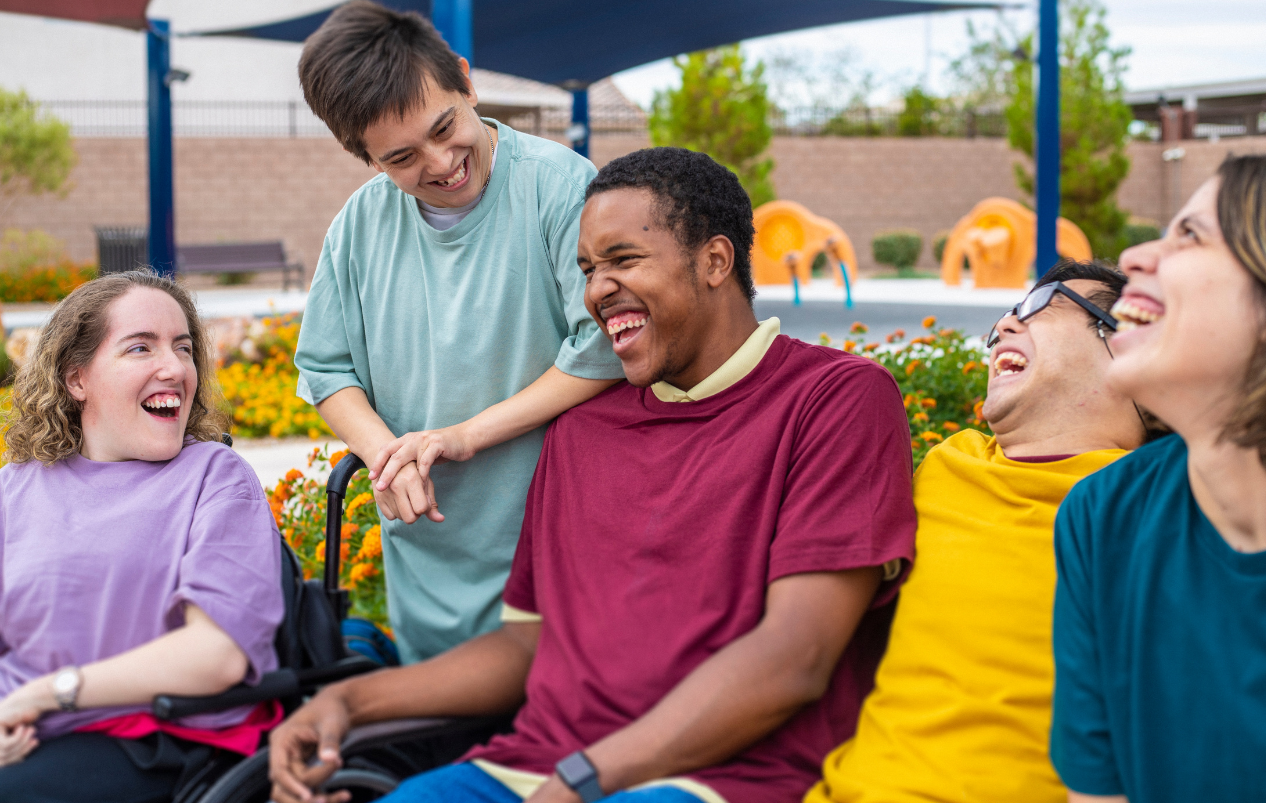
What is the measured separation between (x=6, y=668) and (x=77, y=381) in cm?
57

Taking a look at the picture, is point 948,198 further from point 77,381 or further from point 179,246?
point 77,381

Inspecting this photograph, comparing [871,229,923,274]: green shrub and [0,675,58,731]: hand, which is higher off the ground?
[871,229,923,274]: green shrub

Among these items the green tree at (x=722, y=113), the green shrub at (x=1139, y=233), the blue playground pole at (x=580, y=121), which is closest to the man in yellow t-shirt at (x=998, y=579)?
the blue playground pole at (x=580, y=121)

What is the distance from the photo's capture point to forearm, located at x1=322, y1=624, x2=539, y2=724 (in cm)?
200

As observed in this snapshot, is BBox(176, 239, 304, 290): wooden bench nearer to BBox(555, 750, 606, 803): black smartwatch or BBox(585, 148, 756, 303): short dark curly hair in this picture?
BBox(585, 148, 756, 303): short dark curly hair

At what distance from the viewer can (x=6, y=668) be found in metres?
2.05

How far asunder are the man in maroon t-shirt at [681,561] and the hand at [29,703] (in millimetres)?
426

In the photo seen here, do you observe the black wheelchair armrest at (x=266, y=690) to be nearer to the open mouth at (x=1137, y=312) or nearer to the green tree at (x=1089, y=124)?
the open mouth at (x=1137, y=312)

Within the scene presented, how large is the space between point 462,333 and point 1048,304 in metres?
1.18

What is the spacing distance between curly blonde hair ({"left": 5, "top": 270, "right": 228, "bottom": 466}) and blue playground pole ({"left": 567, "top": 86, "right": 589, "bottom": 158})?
11462mm

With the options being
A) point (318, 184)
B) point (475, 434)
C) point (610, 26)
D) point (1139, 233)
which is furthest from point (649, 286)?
point (1139, 233)

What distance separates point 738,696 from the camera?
1.71 m

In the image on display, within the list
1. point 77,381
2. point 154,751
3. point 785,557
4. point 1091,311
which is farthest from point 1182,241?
point 77,381

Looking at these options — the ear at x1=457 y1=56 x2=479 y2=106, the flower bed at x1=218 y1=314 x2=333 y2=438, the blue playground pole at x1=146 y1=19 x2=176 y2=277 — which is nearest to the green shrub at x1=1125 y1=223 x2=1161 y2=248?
the blue playground pole at x1=146 y1=19 x2=176 y2=277
